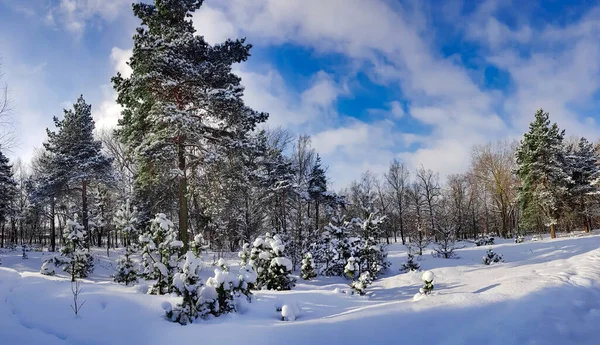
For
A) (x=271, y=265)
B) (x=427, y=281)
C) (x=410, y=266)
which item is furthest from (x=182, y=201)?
(x=410, y=266)

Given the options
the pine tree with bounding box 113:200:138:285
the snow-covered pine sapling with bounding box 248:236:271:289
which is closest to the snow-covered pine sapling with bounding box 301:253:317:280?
the snow-covered pine sapling with bounding box 248:236:271:289

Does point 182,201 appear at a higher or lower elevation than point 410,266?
higher

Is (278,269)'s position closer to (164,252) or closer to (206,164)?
(164,252)

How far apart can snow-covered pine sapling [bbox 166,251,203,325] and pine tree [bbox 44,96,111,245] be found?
20734 mm

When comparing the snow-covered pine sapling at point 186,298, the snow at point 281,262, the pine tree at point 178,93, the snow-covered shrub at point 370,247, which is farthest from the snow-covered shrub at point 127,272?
the snow-covered shrub at point 370,247

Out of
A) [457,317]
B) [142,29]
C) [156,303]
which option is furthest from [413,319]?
[142,29]

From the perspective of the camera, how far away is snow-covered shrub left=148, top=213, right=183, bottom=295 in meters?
7.27

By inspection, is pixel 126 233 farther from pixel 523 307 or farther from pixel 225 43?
pixel 523 307

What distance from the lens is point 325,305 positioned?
6836mm

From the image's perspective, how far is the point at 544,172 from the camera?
24484 millimetres

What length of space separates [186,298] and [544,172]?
28.7 m

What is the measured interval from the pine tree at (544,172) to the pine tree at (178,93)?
23.7m

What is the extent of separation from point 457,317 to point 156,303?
519 cm

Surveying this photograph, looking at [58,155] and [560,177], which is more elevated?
[58,155]
